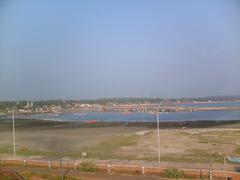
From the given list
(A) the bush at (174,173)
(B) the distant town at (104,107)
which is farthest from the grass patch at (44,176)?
(B) the distant town at (104,107)

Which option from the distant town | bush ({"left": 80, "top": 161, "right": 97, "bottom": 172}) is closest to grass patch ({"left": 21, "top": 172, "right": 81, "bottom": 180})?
bush ({"left": 80, "top": 161, "right": 97, "bottom": 172})

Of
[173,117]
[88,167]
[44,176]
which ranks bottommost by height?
[173,117]

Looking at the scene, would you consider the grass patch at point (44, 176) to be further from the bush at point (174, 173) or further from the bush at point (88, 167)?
the bush at point (174, 173)

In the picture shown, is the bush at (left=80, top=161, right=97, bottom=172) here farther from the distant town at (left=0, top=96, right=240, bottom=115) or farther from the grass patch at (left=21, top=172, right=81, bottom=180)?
the distant town at (left=0, top=96, right=240, bottom=115)

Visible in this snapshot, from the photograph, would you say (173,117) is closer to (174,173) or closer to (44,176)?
(174,173)

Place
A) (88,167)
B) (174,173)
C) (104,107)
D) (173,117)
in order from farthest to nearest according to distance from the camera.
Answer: (104,107) → (173,117) → (88,167) → (174,173)

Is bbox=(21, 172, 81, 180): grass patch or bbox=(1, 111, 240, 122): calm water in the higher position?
bbox=(21, 172, 81, 180): grass patch

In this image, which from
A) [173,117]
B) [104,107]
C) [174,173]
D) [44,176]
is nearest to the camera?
[174,173]

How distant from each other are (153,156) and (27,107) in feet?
355

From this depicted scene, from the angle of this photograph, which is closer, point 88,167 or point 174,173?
point 174,173

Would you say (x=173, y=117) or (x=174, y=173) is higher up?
(x=174, y=173)

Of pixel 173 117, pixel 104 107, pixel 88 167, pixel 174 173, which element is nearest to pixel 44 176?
pixel 88 167

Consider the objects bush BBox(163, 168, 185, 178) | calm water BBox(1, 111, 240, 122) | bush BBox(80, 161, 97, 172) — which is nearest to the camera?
bush BBox(163, 168, 185, 178)

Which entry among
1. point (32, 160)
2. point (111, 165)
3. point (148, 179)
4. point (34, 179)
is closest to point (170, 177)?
point (148, 179)
